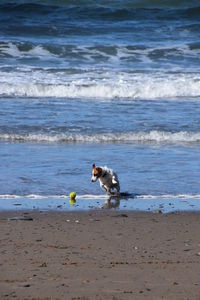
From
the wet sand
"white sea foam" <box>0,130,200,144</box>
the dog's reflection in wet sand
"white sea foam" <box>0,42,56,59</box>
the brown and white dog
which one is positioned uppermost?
"white sea foam" <box>0,42,56,59</box>

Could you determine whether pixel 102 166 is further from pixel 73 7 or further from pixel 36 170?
pixel 73 7

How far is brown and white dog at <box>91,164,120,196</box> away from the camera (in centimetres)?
880

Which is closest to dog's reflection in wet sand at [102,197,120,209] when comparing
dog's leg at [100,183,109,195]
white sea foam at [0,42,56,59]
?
dog's leg at [100,183,109,195]

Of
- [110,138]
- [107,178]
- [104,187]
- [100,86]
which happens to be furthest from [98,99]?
[107,178]

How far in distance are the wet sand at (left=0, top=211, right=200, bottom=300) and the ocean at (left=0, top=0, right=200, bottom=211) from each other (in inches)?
25.4

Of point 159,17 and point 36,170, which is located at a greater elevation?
point 159,17

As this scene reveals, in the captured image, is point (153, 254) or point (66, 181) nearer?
point (153, 254)

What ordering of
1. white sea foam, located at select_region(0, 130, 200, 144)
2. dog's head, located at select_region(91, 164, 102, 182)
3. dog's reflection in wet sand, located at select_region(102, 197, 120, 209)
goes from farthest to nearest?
white sea foam, located at select_region(0, 130, 200, 144) < dog's head, located at select_region(91, 164, 102, 182) < dog's reflection in wet sand, located at select_region(102, 197, 120, 209)

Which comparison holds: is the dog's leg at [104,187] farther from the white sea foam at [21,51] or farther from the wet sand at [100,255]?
the white sea foam at [21,51]

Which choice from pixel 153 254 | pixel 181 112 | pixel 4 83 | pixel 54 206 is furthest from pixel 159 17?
pixel 153 254

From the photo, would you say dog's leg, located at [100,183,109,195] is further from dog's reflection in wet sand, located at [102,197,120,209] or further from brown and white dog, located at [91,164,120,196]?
dog's reflection in wet sand, located at [102,197,120,209]

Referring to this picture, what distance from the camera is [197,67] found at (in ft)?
62.8

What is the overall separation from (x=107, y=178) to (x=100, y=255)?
2.61 metres

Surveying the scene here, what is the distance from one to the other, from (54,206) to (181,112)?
589cm
